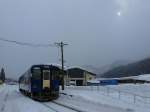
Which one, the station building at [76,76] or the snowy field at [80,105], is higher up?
the station building at [76,76]

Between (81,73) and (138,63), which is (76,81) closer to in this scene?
(81,73)

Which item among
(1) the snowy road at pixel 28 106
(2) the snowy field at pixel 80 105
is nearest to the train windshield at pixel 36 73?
(2) the snowy field at pixel 80 105

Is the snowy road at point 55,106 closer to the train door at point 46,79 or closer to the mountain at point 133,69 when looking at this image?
the train door at point 46,79

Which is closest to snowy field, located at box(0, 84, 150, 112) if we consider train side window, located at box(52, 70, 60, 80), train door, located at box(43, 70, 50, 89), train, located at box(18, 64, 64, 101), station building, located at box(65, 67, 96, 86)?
train, located at box(18, 64, 64, 101)

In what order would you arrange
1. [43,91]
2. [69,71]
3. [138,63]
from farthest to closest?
[138,63] < [69,71] < [43,91]

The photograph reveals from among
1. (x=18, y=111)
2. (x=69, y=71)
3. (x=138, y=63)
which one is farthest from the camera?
(x=138, y=63)

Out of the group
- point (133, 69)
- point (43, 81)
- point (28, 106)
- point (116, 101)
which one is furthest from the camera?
point (133, 69)

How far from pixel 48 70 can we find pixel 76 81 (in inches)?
2864

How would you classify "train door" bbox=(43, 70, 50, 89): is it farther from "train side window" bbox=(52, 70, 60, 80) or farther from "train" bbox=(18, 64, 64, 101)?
"train side window" bbox=(52, 70, 60, 80)

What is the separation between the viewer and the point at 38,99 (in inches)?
1409

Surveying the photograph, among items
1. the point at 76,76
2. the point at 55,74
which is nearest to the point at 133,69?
the point at 76,76

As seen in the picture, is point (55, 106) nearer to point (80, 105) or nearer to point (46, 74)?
point (80, 105)

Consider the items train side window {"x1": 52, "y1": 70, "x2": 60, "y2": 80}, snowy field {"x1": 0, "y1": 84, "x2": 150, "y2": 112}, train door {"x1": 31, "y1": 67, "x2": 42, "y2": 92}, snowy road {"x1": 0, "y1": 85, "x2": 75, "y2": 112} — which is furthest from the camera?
train side window {"x1": 52, "y1": 70, "x2": 60, "y2": 80}

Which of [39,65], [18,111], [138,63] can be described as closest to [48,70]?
[39,65]
